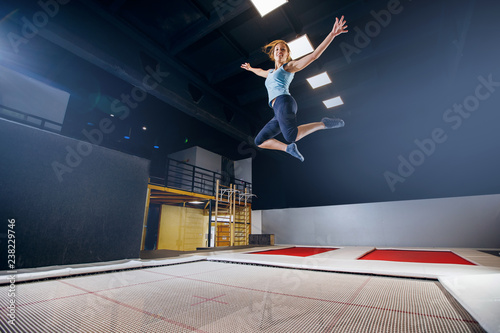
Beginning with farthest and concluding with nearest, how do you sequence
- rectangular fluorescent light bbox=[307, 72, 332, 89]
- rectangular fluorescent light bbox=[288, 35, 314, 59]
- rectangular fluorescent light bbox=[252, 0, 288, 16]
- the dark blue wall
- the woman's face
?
rectangular fluorescent light bbox=[307, 72, 332, 89], rectangular fluorescent light bbox=[288, 35, 314, 59], rectangular fluorescent light bbox=[252, 0, 288, 16], the woman's face, the dark blue wall

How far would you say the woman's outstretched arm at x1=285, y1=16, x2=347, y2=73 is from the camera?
1724mm

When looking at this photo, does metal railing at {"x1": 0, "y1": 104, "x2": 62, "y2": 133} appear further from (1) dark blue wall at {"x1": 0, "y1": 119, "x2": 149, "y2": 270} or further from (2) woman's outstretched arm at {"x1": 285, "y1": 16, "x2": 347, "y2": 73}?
(2) woman's outstretched arm at {"x1": 285, "y1": 16, "x2": 347, "y2": 73}

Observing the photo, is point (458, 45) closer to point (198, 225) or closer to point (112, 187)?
point (112, 187)

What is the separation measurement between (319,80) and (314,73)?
0.85ft

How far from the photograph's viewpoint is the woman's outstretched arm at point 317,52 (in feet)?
5.65

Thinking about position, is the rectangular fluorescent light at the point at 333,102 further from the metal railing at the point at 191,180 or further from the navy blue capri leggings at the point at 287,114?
the metal railing at the point at 191,180

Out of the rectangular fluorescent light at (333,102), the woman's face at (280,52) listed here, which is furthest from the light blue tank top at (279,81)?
the rectangular fluorescent light at (333,102)

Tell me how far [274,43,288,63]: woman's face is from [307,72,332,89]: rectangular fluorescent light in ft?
6.91

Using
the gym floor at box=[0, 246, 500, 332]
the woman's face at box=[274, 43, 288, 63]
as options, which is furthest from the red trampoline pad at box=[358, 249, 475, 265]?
the woman's face at box=[274, 43, 288, 63]

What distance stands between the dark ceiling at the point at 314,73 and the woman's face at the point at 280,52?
3.67 feet

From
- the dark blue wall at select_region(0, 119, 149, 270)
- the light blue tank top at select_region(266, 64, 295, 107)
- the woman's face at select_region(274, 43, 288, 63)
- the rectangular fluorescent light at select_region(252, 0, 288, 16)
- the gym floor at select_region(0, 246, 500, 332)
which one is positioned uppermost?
the rectangular fluorescent light at select_region(252, 0, 288, 16)

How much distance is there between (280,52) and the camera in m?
2.07

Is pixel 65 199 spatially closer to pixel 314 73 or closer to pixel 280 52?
pixel 280 52

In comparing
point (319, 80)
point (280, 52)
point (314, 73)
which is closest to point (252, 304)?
point (280, 52)
